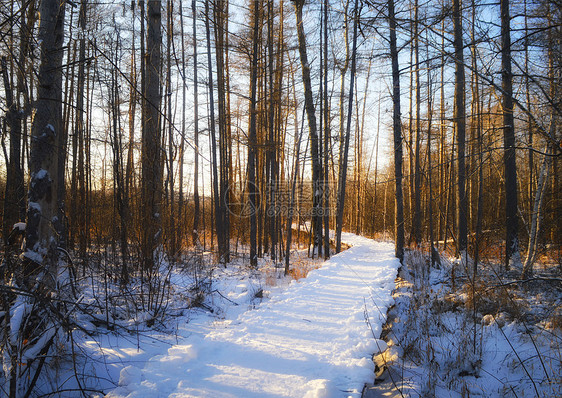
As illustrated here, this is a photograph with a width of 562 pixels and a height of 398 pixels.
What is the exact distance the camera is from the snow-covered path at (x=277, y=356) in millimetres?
2172

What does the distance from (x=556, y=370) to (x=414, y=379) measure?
1.68 meters

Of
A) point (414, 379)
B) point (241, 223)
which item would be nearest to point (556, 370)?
Answer: point (414, 379)

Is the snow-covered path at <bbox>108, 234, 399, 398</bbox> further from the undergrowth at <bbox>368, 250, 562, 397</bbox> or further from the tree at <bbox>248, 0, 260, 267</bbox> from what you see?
the tree at <bbox>248, 0, 260, 267</bbox>

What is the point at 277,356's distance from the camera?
8.80 feet

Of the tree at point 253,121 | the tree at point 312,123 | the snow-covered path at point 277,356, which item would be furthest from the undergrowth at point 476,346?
the tree at point 312,123

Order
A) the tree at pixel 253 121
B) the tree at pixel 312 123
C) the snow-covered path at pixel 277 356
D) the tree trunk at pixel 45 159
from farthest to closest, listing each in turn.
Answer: the tree at pixel 312 123 → the tree at pixel 253 121 → the tree trunk at pixel 45 159 → the snow-covered path at pixel 277 356

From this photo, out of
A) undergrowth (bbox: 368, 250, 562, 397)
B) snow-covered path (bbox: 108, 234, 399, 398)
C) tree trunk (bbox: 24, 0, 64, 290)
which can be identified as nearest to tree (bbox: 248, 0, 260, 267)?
snow-covered path (bbox: 108, 234, 399, 398)

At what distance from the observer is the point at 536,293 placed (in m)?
5.08

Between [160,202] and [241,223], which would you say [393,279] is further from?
[241,223]

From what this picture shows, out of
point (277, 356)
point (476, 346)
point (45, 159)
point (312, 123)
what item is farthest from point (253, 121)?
point (476, 346)

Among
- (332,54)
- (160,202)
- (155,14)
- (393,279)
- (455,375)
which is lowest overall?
(455,375)

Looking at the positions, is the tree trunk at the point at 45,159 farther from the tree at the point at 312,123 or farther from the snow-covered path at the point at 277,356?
the tree at the point at 312,123

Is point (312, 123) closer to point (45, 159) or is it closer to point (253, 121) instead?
point (253, 121)

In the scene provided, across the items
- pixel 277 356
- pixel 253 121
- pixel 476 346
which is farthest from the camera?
pixel 253 121
